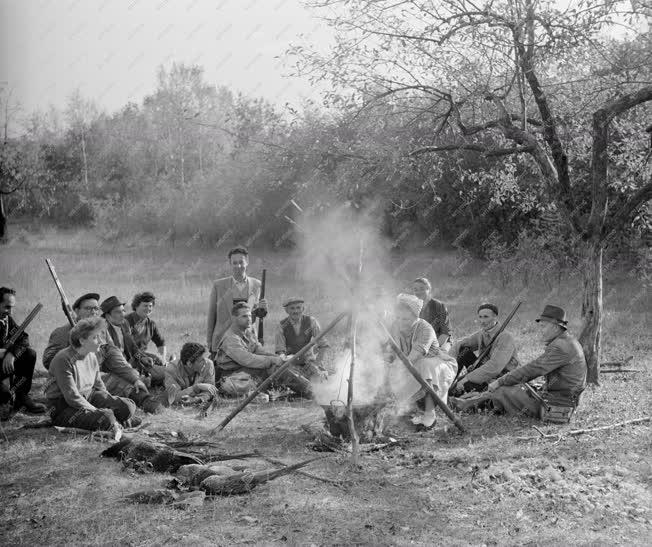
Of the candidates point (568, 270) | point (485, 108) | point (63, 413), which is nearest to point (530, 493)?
point (63, 413)

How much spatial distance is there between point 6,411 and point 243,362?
2966 mm

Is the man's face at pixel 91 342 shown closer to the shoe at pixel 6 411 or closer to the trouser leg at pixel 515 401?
the shoe at pixel 6 411

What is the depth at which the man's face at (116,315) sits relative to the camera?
9352mm

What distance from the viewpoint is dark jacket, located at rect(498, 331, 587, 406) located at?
8133 millimetres

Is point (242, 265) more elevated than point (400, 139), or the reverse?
point (400, 139)

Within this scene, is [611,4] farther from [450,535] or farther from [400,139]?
[450,535]

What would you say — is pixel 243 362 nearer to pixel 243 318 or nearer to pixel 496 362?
pixel 243 318

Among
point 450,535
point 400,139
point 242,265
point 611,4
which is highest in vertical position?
point 611,4

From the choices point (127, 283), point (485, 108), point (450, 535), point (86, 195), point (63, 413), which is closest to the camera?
point (450, 535)

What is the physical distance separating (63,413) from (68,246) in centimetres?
2698

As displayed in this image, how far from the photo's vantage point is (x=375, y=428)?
25.1 ft

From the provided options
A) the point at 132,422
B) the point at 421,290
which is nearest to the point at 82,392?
the point at 132,422

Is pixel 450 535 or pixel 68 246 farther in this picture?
pixel 68 246

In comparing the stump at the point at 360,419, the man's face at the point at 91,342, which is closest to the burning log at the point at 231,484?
the stump at the point at 360,419
